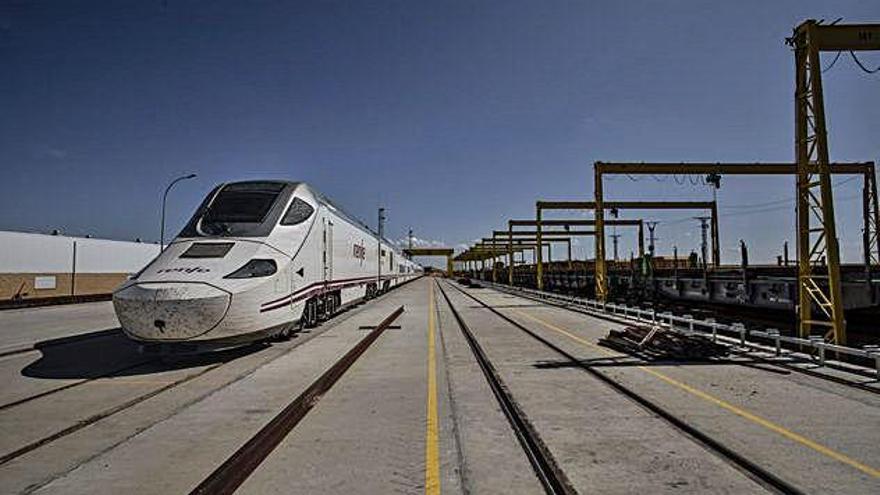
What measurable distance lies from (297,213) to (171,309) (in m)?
4.81

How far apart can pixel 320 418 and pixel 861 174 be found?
32181mm

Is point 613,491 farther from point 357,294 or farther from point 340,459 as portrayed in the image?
point 357,294

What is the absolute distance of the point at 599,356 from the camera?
1280cm

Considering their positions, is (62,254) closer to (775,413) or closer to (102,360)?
(102,360)

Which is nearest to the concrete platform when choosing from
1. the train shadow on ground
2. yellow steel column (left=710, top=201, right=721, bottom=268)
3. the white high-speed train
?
the white high-speed train

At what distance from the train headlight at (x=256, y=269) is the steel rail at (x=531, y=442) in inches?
202

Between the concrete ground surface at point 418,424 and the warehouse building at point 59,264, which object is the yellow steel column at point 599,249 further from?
the warehouse building at point 59,264

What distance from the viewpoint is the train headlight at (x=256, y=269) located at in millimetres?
11577

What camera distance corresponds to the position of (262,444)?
6.17m

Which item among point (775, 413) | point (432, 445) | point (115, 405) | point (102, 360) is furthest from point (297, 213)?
point (775, 413)

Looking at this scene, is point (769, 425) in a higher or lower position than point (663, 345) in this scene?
lower

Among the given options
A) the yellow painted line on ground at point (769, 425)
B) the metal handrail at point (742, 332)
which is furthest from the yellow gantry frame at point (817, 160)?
the yellow painted line on ground at point (769, 425)

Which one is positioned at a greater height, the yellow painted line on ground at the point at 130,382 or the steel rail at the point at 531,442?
the yellow painted line on ground at the point at 130,382

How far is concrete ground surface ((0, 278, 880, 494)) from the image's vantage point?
5.22 m
